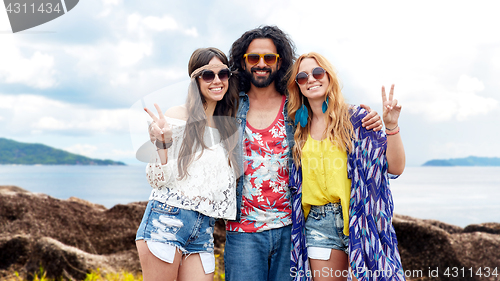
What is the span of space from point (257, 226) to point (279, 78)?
1.46m

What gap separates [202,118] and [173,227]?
0.86m

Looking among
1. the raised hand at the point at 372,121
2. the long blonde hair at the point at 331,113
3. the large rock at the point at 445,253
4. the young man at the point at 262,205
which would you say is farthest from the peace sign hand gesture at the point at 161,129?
the large rock at the point at 445,253

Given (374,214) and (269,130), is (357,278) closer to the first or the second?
(374,214)

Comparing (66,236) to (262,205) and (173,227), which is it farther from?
(262,205)

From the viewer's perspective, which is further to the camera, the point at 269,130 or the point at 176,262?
the point at 269,130

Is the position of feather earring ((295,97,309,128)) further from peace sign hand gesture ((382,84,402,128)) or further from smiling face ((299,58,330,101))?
peace sign hand gesture ((382,84,402,128))

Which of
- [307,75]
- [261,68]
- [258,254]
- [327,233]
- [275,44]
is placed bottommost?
[258,254]

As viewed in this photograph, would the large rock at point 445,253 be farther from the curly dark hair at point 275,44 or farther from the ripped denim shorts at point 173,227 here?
the ripped denim shorts at point 173,227

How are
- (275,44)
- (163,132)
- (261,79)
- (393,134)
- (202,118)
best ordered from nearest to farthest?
(163,132), (393,134), (202,118), (261,79), (275,44)

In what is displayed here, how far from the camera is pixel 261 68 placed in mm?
3447

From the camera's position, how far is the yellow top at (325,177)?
268cm

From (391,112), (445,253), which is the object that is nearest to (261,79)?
(391,112)

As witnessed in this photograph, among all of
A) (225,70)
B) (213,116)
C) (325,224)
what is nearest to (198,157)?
(213,116)

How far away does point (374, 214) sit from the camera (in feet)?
9.05
